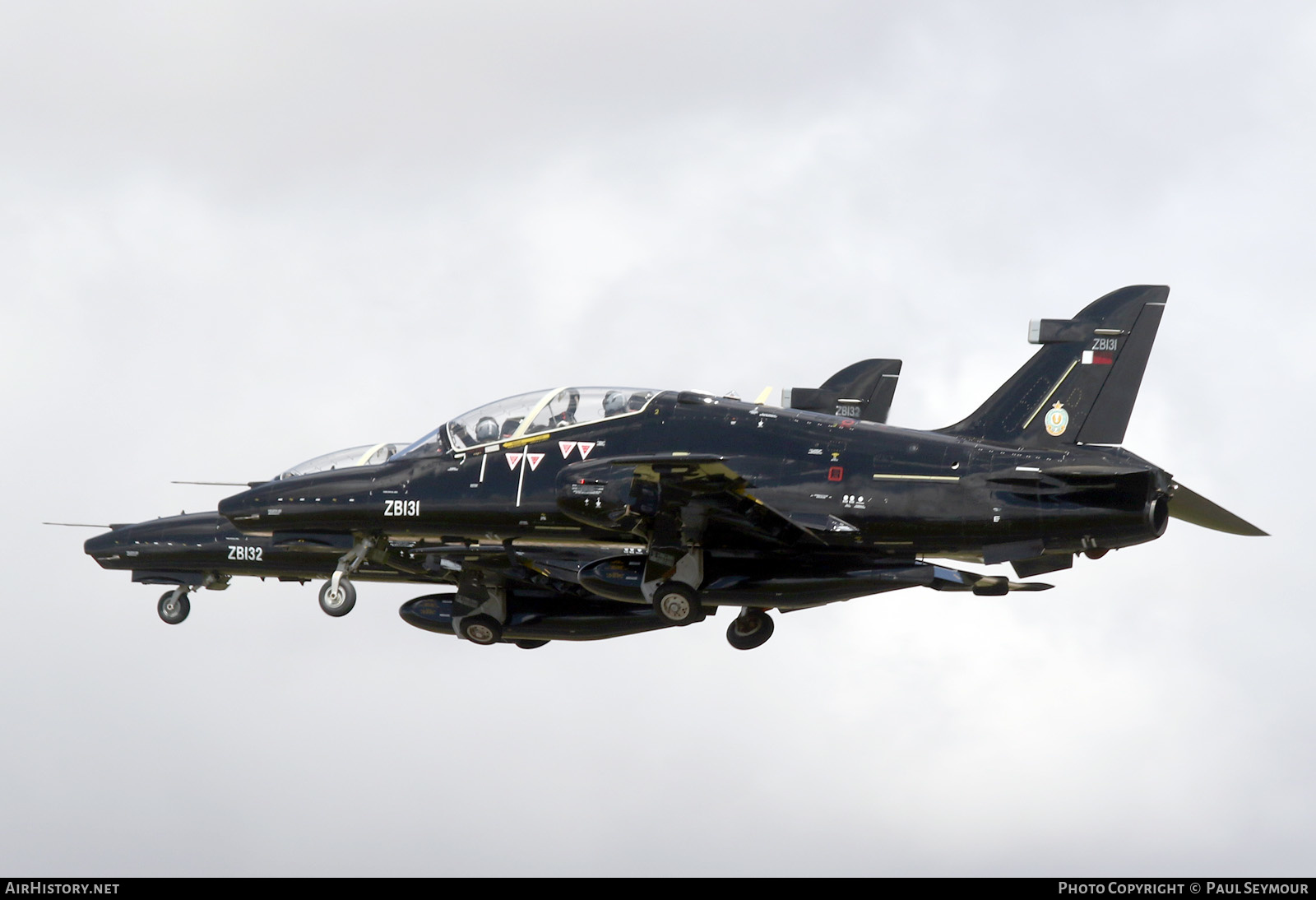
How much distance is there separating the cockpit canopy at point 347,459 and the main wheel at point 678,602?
21.3ft

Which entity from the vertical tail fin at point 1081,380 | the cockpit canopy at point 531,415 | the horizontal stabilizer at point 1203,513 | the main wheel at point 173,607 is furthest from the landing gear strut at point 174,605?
the horizontal stabilizer at point 1203,513

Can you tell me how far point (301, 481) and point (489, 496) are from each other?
11.1ft

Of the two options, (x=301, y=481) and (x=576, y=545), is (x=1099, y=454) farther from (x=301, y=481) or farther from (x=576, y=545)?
(x=301, y=481)

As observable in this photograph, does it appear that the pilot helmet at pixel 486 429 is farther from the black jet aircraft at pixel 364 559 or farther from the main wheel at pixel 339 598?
the main wheel at pixel 339 598

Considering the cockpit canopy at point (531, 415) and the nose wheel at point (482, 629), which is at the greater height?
the cockpit canopy at point (531, 415)

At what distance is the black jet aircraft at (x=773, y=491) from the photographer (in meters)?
23.0

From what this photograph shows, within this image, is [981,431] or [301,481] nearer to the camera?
[981,431]

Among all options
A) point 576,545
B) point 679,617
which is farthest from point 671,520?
point 576,545

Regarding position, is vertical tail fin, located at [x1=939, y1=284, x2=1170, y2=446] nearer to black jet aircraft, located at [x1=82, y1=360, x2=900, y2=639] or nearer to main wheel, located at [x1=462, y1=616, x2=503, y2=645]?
black jet aircraft, located at [x1=82, y1=360, x2=900, y2=639]

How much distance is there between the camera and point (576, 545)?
92.1 feet

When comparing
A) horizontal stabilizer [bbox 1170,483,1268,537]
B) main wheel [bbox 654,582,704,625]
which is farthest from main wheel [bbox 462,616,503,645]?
horizontal stabilizer [bbox 1170,483,1268,537]

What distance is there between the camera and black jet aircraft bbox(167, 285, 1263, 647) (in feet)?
75.6

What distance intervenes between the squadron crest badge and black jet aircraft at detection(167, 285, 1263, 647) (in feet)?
0.12

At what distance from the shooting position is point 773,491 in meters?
24.3
